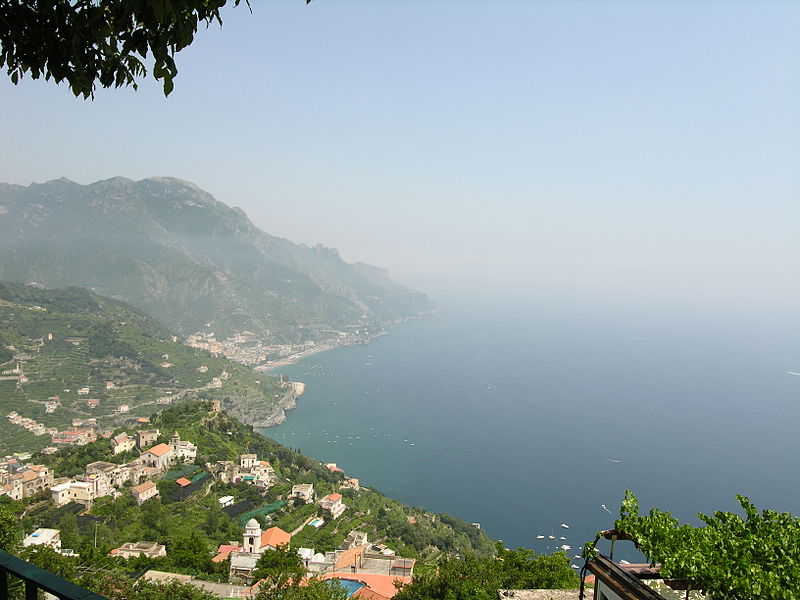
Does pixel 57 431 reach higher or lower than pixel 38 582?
lower

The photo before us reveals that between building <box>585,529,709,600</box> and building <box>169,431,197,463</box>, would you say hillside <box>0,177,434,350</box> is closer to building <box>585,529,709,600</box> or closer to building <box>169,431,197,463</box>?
building <box>169,431,197,463</box>

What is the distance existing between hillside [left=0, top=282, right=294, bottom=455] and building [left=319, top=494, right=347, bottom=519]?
21.5 meters

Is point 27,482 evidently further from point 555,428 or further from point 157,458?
point 555,428

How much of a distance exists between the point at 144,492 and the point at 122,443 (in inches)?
204

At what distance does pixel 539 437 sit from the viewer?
3750cm

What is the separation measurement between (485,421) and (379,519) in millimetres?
22598

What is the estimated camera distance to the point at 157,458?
20844mm

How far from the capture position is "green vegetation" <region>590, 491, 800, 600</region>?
9.92ft

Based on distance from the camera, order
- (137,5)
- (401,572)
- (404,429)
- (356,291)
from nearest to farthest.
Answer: (137,5) → (401,572) → (404,429) → (356,291)

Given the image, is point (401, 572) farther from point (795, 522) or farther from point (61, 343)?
point (61, 343)

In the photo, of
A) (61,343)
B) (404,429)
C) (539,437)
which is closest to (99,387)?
(61,343)

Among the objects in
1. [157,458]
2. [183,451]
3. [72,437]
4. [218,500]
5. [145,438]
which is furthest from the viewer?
[72,437]

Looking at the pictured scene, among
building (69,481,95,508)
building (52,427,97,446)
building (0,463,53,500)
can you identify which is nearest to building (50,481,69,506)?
building (69,481,95,508)

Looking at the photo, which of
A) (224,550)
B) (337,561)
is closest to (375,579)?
(337,561)
